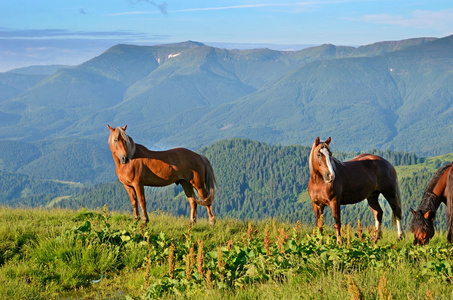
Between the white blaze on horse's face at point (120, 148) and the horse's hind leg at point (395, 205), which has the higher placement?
the white blaze on horse's face at point (120, 148)

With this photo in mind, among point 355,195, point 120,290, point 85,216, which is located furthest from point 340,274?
point 85,216

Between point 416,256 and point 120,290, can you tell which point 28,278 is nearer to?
point 120,290

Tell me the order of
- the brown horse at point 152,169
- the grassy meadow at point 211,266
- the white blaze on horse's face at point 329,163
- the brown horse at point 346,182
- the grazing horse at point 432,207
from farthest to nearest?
the brown horse at point 152,169 < the brown horse at point 346,182 < the white blaze on horse's face at point 329,163 < the grazing horse at point 432,207 < the grassy meadow at point 211,266

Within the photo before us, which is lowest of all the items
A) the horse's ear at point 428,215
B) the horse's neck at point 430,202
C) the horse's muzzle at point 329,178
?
the horse's ear at point 428,215

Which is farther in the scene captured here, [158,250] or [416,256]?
[158,250]

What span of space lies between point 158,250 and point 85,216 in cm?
449

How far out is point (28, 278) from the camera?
9.36 m

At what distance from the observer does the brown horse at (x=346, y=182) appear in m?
11.3

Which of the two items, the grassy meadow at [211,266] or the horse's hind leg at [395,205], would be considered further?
the horse's hind leg at [395,205]

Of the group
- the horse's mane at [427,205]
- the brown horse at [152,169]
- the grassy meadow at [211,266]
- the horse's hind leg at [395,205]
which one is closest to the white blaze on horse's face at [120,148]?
the brown horse at [152,169]

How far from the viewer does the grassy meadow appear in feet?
24.3

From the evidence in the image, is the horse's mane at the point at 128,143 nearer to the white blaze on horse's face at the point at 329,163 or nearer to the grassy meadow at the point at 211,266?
the grassy meadow at the point at 211,266

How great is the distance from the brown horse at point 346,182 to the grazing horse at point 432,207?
5.76ft

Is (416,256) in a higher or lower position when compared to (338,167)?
lower
